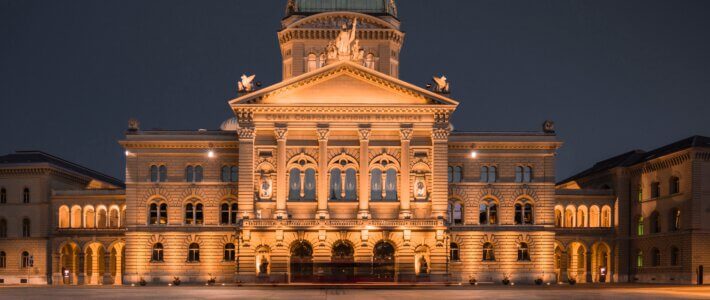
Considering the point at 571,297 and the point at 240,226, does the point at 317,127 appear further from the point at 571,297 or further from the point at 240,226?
the point at 571,297

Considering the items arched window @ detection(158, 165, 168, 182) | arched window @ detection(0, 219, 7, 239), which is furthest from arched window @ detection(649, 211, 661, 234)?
arched window @ detection(0, 219, 7, 239)

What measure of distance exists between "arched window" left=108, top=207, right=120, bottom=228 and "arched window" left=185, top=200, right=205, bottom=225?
11.4 meters

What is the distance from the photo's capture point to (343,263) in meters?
104

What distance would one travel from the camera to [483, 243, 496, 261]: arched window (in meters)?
112

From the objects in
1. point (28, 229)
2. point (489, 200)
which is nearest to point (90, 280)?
point (28, 229)

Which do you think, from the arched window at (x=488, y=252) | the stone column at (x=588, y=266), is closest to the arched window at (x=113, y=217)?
the arched window at (x=488, y=252)

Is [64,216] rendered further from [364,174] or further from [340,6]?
[340,6]

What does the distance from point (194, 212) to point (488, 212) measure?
30785mm

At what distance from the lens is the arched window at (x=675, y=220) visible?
354 feet

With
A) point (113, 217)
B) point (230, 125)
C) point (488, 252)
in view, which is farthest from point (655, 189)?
point (113, 217)

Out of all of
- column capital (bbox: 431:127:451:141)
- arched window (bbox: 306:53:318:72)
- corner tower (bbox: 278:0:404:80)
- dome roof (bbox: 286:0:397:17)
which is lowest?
column capital (bbox: 431:127:451:141)

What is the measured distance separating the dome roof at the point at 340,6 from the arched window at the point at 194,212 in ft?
82.4

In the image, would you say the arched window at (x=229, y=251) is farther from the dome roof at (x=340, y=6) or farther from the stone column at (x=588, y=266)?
the stone column at (x=588, y=266)

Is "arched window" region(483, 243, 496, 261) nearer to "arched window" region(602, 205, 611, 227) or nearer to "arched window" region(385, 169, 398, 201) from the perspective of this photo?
"arched window" region(385, 169, 398, 201)
